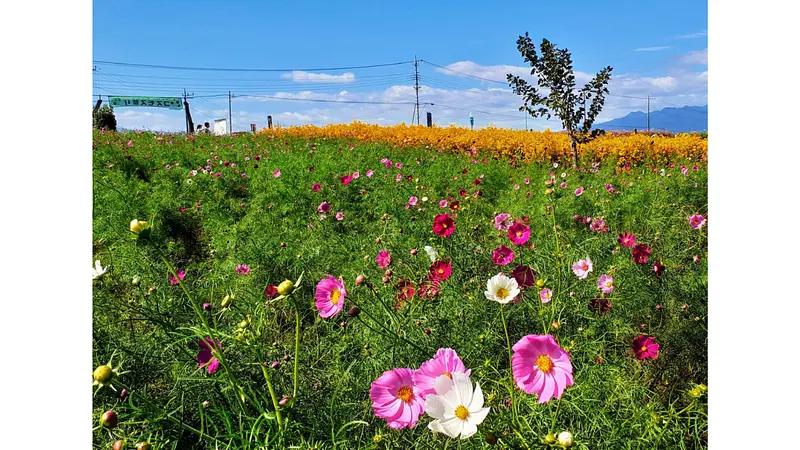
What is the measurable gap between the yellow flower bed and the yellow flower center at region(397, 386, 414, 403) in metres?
4.91

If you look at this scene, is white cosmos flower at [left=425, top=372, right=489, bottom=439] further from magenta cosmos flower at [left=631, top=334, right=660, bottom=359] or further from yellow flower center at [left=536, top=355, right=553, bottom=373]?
magenta cosmos flower at [left=631, top=334, right=660, bottom=359]

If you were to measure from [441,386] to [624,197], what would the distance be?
2.86 metres

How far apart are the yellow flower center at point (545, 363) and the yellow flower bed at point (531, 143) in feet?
16.0

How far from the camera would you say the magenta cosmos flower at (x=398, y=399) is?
67 cm

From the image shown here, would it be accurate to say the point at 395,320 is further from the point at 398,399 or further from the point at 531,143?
the point at 531,143

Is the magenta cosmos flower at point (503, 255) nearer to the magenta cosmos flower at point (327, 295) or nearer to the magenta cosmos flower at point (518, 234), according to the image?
the magenta cosmos flower at point (518, 234)

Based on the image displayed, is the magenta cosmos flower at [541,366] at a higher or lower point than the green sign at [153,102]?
lower

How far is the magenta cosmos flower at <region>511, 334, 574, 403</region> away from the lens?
2.12ft

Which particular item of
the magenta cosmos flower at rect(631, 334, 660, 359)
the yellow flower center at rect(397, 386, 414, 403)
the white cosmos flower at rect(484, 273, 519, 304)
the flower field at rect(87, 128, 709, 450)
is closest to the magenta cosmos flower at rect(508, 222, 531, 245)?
the flower field at rect(87, 128, 709, 450)

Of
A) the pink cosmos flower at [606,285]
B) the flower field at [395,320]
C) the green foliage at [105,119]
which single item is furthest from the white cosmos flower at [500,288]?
the green foliage at [105,119]

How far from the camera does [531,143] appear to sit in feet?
19.2
